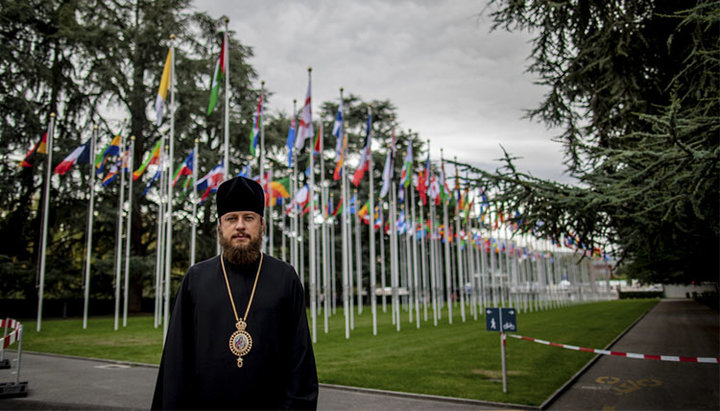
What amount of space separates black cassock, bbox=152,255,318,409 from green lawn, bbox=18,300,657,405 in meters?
6.11

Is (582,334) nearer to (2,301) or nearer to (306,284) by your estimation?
(306,284)

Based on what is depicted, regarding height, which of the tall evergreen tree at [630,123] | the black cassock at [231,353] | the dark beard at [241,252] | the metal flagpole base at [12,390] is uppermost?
the tall evergreen tree at [630,123]

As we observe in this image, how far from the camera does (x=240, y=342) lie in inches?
107

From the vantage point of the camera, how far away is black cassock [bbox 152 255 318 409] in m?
2.66

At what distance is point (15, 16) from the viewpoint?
25.9 meters

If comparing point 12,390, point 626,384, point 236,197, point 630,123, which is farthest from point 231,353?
point 630,123

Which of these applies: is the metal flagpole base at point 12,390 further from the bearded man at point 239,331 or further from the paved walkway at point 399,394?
the bearded man at point 239,331

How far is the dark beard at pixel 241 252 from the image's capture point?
113 inches

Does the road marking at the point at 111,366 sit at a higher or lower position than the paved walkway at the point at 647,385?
higher

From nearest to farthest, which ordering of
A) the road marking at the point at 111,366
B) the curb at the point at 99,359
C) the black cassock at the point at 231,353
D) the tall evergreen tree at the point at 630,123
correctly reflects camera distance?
the black cassock at the point at 231,353, the tall evergreen tree at the point at 630,123, the road marking at the point at 111,366, the curb at the point at 99,359

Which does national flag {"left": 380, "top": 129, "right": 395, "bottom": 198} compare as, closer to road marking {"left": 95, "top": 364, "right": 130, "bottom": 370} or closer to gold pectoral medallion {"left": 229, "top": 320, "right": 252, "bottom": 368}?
road marking {"left": 95, "top": 364, "right": 130, "bottom": 370}

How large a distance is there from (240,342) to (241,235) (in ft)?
2.02

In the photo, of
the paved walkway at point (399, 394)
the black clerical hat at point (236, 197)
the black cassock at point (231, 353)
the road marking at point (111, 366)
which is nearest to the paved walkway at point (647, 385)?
the paved walkway at point (399, 394)

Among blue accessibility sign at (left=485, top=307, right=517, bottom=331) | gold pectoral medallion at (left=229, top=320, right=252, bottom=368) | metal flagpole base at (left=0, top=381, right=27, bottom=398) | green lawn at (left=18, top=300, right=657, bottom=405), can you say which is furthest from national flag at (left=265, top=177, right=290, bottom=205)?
gold pectoral medallion at (left=229, top=320, right=252, bottom=368)
